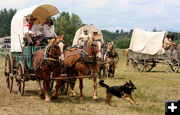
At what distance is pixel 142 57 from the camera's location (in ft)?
75.2

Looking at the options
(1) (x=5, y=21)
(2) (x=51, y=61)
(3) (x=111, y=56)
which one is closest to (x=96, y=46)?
(2) (x=51, y=61)

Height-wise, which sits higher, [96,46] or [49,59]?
[96,46]

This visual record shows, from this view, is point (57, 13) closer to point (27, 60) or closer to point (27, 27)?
point (27, 27)

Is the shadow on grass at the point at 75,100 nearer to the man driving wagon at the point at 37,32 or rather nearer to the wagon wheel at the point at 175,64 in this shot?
the man driving wagon at the point at 37,32

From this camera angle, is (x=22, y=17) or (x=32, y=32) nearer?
(x=22, y=17)

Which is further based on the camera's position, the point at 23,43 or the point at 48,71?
the point at 23,43

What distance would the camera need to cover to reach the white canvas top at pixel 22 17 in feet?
37.3

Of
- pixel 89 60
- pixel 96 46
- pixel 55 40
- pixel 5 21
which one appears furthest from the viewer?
pixel 5 21

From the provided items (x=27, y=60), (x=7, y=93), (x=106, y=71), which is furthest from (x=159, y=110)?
(x=106, y=71)

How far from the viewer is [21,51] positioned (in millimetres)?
11688

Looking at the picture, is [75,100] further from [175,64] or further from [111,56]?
[175,64]

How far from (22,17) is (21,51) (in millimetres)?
1257

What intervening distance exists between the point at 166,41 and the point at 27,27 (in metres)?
12.8

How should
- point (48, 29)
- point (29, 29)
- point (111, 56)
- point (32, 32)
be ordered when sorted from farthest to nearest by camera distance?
1. point (111, 56)
2. point (48, 29)
3. point (29, 29)
4. point (32, 32)
